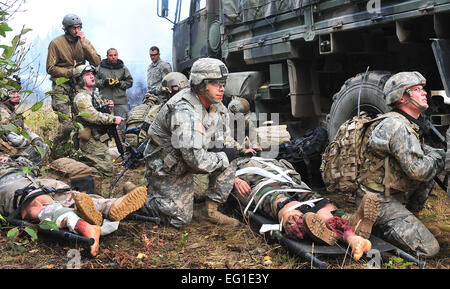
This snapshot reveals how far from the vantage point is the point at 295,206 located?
140 inches

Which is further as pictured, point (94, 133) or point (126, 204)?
point (94, 133)

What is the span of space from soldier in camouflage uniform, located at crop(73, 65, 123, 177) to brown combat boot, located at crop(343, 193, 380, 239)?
3.76 metres

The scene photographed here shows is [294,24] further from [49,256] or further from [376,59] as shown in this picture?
[49,256]

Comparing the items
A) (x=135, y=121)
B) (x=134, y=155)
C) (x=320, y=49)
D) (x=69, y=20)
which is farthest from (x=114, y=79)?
(x=320, y=49)

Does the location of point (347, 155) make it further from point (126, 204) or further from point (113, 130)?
point (113, 130)

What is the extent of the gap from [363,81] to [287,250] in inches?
93.2

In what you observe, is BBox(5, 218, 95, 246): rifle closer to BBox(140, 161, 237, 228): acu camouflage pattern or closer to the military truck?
BBox(140, 161, 237, 228): acu camouflage pattern

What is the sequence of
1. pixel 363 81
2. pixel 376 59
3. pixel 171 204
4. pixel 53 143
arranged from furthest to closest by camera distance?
pixel 53 143, pixel 376 59, pixel 363 81, pixel 171 204

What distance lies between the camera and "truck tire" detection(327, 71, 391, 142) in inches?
191

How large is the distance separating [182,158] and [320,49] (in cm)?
249

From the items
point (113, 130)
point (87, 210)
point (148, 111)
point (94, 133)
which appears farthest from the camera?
point (148, 111)

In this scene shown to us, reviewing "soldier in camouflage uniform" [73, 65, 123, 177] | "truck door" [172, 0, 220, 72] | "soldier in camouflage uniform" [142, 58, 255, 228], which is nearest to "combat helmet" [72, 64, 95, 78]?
"soldier in camouflage uniform" [73, 65, 123, 177]

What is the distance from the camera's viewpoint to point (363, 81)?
4.99 metres

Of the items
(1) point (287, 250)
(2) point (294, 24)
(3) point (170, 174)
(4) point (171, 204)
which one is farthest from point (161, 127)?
(2) point (294, 24)
